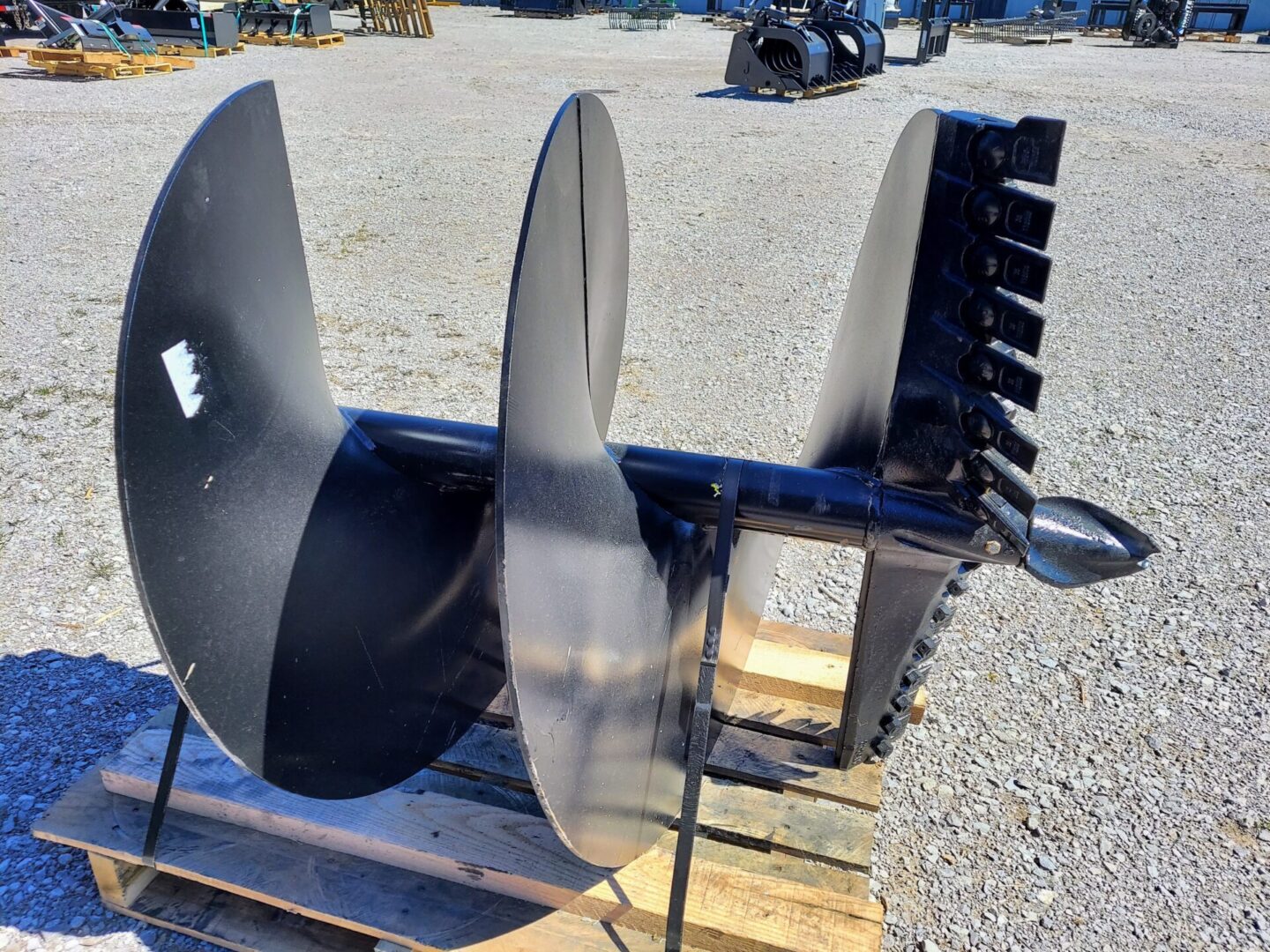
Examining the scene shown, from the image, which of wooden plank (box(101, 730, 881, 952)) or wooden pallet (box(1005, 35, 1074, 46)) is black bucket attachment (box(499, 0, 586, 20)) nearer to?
wooden pallet (box(1005, 35, 1074, 46))

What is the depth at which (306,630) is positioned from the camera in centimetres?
162

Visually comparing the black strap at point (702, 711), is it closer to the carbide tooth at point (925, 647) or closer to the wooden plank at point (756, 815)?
the wooden plank at point (756, 815)

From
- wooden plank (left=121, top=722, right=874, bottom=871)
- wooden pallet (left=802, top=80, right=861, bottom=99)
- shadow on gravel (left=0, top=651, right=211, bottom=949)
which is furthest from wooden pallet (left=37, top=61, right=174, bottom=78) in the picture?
wooden plank (left=121, top=722, right=874, bottom=871)

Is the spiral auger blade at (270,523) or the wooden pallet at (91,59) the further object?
the wooden pallet at (91,59)

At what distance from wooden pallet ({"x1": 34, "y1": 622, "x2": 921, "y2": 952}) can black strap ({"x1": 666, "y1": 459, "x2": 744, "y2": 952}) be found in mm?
63

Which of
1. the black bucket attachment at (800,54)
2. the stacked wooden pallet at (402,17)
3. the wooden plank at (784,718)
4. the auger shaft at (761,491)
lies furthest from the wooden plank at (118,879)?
the stacked wooden pallet at (402,17)

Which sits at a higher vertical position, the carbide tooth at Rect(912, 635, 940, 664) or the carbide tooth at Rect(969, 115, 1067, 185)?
the carbide tooth at Rect(969, 115, 1067, 185)

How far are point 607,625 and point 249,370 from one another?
697 millimetres

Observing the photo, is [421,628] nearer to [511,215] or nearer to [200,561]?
[200,561]

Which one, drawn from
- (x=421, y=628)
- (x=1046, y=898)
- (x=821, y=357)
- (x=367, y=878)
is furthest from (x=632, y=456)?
(x=821, y=357)

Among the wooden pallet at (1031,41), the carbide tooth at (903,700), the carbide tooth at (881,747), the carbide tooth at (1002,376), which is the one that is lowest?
the carbide tooth at (881,747)

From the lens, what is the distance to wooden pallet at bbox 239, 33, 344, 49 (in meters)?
14.9

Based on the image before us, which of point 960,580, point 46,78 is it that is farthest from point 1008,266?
point 46,78

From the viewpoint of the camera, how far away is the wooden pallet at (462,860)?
167cm
